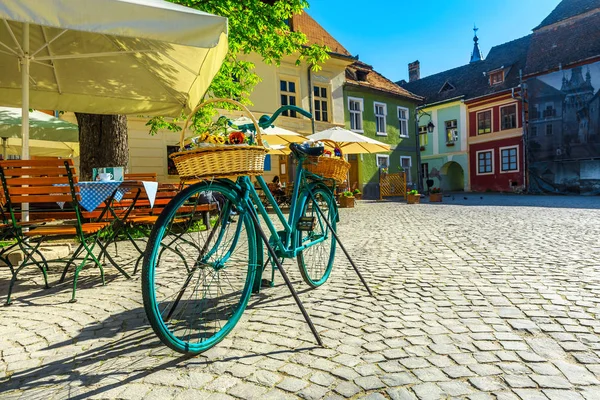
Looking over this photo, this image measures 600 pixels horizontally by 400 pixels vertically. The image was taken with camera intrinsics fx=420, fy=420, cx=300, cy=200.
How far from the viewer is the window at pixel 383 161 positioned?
24547 millimetres

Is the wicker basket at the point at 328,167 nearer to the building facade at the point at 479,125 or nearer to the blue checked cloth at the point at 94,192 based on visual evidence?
the blue checked cloth at the point at 94,192

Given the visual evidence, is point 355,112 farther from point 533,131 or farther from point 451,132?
point 451,132

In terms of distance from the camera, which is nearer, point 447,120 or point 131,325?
point 131,325

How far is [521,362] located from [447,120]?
109ft

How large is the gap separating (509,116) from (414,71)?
1517 cm

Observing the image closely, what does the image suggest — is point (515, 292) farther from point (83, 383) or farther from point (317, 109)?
point (317, 109)

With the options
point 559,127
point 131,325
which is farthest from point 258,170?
point 559,127

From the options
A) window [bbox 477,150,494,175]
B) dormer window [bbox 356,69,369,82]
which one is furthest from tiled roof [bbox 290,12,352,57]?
window [bbox 477,150,494,175]

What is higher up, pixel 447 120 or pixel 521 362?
pixel 447 120

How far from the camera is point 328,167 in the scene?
11.0 ft

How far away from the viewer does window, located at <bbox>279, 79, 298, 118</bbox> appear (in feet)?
63.2

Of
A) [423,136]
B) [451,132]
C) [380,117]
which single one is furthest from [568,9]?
[380,117]

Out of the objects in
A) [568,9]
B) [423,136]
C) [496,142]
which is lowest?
[496,142]

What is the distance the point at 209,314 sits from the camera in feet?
8.89
